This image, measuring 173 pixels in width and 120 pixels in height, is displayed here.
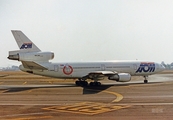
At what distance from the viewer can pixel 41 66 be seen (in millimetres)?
40781

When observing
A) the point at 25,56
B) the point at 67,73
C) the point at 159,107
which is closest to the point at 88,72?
the point at 67,73

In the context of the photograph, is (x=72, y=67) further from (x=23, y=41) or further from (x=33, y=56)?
(x=23, y=41)

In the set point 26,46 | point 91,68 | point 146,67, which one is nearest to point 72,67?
point 91,68

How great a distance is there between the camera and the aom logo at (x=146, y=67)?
48059 millimetres

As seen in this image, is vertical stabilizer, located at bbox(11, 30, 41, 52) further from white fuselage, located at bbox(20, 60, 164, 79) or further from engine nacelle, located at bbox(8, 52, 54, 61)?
white fuselage, located at bbox(20, 60, 164, 79)

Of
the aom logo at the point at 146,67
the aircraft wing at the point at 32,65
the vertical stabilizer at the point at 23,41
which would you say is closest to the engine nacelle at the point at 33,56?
the aircraft wing at the point at 32,65

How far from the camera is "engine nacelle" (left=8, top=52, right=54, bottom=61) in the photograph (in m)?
37.3

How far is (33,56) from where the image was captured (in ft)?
131

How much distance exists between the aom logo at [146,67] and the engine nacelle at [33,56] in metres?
17.6

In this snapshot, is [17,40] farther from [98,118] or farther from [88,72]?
[98,118]

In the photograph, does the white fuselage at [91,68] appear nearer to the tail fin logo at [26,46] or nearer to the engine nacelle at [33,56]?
the engine nacelle at [33,56]

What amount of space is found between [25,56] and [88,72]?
40.0 feet

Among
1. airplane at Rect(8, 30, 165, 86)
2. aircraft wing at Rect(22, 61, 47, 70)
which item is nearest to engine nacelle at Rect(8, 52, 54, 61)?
airplane at Rect(8, 30, 165, 86)

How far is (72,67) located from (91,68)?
362cm
